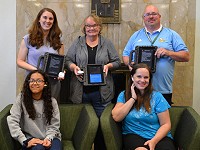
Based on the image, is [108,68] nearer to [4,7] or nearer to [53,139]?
[53,139]

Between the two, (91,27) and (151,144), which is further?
(91,27)

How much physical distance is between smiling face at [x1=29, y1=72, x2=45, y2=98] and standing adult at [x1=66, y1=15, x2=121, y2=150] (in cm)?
42

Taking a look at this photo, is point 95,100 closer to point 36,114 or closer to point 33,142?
point 36,114

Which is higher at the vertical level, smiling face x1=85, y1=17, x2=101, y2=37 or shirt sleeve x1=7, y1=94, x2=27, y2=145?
smiling face x1=85, y1=17, x2=101, y2=37

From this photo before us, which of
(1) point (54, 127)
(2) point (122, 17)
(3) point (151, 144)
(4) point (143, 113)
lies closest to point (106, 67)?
(4) point (143, 113)

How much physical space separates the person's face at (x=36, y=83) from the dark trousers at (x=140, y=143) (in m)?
0.85

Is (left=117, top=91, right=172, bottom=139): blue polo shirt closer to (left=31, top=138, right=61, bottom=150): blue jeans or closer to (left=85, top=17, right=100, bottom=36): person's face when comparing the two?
(left=31, top=138, right=61, bottom=150): blue jeans

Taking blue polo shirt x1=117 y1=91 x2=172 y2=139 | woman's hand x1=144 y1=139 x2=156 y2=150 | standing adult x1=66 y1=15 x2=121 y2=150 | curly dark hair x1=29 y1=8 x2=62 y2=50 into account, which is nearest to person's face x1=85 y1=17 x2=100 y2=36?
standing adult x1=66 y1=15 x2=121 y2=150

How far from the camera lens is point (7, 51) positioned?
157 inches

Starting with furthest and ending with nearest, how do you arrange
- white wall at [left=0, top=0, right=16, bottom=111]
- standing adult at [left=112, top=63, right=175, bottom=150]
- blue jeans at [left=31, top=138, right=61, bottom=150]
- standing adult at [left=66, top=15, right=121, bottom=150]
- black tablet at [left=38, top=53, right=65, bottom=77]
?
white wall at [left=0, top=0, right=16, bottom=111] < standing adult at [left=66, top=15, right=121, bottom=150] < black tablet at [left=38, top=53, right=65, bottom=77] < standing adult at [left=112, top=63, right=175, bottom=150] < blue jeans at [left=31, top=138, right=61, bottom=150]

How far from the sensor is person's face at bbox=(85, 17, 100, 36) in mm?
2924

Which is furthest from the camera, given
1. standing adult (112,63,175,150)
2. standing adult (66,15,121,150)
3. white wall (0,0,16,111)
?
white wall (0,0,16,111)

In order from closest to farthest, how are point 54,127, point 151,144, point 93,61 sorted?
point 151,144 < point 54,127 < point 93,61

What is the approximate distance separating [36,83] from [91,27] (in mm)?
779
